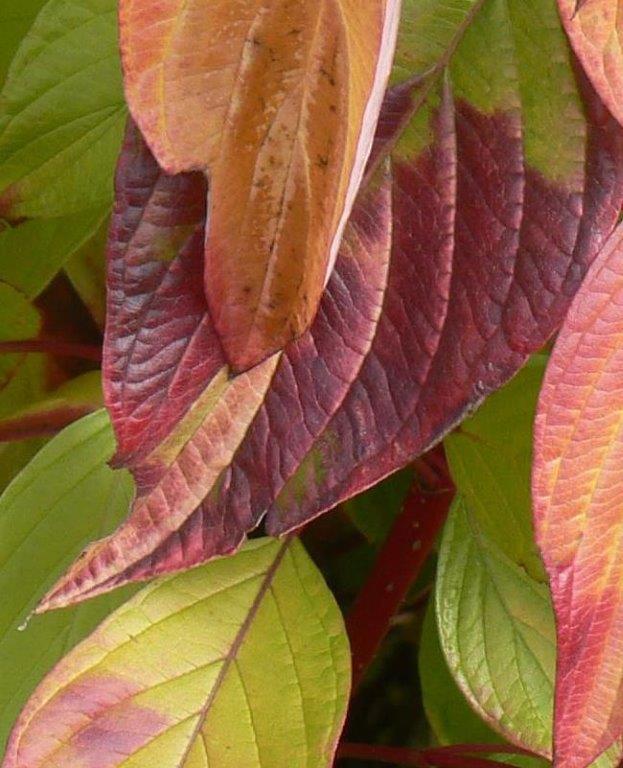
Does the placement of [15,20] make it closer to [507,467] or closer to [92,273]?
[92,273]

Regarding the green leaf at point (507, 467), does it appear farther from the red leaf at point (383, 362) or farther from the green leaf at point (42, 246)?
the green leaf at point (42, 246)

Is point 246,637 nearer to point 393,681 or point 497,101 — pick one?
point 497,101

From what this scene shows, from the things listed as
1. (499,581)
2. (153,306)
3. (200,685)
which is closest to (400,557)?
(499,581)

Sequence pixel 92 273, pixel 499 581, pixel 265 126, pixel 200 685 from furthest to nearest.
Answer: pixel 92 273, pixel 499 581, pixel 200 685, pixel 265 126

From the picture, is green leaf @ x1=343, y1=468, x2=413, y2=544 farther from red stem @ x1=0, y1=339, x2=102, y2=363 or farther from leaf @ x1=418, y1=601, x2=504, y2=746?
red stem @ x1=0, y1=339, x2=102, y2=363

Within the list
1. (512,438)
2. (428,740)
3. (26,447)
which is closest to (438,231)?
(512,438)
